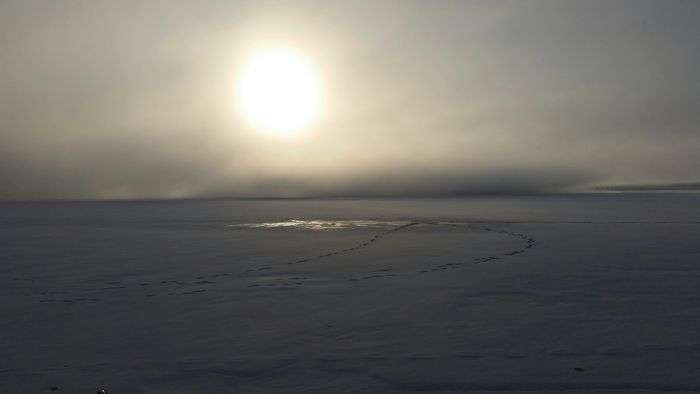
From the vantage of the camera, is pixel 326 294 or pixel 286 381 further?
pixel 326 294

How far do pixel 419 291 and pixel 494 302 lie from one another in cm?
143

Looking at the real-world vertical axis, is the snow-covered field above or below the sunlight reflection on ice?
below

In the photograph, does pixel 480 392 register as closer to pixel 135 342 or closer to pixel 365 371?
pixel 365 371

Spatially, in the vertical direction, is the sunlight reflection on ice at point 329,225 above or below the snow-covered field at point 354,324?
above

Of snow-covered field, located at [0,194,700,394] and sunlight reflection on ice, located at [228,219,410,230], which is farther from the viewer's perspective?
sunlight reflection on ice, located at [228,219,410,230]

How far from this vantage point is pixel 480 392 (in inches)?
171

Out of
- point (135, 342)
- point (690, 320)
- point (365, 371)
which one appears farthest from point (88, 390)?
point (690, 320)

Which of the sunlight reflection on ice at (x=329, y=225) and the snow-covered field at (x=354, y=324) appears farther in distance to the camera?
the sunlight reflection on ice at (x=329, y=225)

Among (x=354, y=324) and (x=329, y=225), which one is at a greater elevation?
(x=329, y=225)

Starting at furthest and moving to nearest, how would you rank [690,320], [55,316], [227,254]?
[227,254] → [55,316] → [690,320]

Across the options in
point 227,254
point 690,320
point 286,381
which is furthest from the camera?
point 227,254

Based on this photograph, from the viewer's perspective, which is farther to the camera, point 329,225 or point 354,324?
point 329,225

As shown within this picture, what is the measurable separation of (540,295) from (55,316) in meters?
7.47

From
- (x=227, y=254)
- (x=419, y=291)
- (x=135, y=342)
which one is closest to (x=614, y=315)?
(x=419, y=291)
